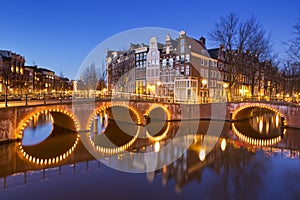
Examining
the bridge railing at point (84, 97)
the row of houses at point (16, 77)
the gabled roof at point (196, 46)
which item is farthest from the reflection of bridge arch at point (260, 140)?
the row of houses at point (16, 77)

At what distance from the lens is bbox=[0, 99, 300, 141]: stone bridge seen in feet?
59.6

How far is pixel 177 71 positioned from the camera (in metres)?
43.8

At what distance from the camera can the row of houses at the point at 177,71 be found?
42625 mm

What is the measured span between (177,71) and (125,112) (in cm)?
1689

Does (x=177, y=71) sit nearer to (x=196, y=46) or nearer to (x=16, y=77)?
(x=196, y=46)

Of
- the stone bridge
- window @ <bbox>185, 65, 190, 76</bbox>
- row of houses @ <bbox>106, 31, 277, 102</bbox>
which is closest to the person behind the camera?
the stone bridge

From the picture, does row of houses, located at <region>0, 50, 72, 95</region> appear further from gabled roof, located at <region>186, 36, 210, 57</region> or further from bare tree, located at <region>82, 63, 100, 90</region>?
gabled roof, located at <region>186, 36, 210, 57</region>

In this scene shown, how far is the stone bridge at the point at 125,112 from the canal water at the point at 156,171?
1.73 m

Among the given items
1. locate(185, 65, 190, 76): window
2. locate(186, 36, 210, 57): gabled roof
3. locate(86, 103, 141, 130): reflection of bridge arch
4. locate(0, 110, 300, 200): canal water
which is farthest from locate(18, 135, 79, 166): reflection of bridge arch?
locate(186, 36, 210, 57): gabled roof

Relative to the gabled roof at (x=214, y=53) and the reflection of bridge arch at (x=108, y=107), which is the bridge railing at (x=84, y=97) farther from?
the gabled roof at (x=214, y=53)

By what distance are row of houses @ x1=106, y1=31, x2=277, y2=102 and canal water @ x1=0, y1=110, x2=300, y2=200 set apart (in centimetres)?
2078

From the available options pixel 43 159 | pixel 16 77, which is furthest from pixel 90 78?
pixel 43 159

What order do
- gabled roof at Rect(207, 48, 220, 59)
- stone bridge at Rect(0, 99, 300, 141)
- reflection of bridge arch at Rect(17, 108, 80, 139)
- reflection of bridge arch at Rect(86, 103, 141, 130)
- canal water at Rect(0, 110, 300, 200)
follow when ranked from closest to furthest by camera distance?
canal water at Rect(0, 110, 300, 200)
stone bridge at Rect(0, 99, 300, 141)
reflection of bridge arch at Rect(17, 108, 80, 139)
reflection of bridge arch at Rect(86, 103, 141, 130)
gabled roof at Rect(207, 48, 220, 59)

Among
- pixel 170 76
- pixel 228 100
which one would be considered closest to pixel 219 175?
pixel 228 100
